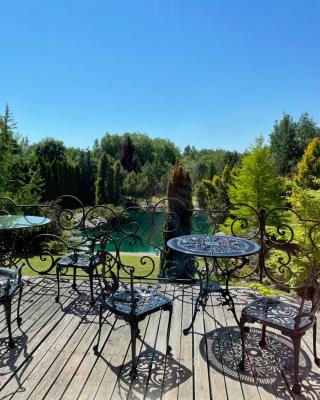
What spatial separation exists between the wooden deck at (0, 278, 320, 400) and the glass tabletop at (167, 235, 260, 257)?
28.5 inches

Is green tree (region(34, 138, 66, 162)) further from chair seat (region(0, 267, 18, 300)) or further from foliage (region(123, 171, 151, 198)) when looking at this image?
chair seat (region(0, 267, 18, 300))

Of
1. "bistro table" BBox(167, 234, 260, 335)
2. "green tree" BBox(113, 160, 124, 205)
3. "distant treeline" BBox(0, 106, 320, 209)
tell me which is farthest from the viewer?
"green tree" BBox(113, 160, 124, 205)

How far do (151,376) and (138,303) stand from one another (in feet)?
1.50

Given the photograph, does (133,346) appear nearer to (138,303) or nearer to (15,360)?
(138,303)

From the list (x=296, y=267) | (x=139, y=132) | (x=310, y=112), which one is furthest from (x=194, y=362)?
(x=139, y=132)

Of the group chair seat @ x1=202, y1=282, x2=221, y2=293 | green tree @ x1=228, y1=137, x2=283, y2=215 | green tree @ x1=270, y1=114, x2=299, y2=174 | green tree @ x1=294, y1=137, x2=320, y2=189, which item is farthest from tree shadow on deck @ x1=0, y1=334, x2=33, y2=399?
green tree @ x1=270, y1=114, x2=299, y2=174

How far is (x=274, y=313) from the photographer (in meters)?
2.04

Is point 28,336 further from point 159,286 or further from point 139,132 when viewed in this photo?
point 139,132

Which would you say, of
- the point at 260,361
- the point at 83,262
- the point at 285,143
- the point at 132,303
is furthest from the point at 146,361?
the point at 285,143

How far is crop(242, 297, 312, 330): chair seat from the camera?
1.89 m

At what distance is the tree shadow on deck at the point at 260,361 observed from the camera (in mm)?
1906

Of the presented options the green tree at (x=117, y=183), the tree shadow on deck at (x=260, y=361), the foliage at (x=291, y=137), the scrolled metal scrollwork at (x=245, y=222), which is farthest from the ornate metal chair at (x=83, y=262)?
the green tree at (x=117, y=183)

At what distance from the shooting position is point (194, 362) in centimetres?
213

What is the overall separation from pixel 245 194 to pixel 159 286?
828cm
